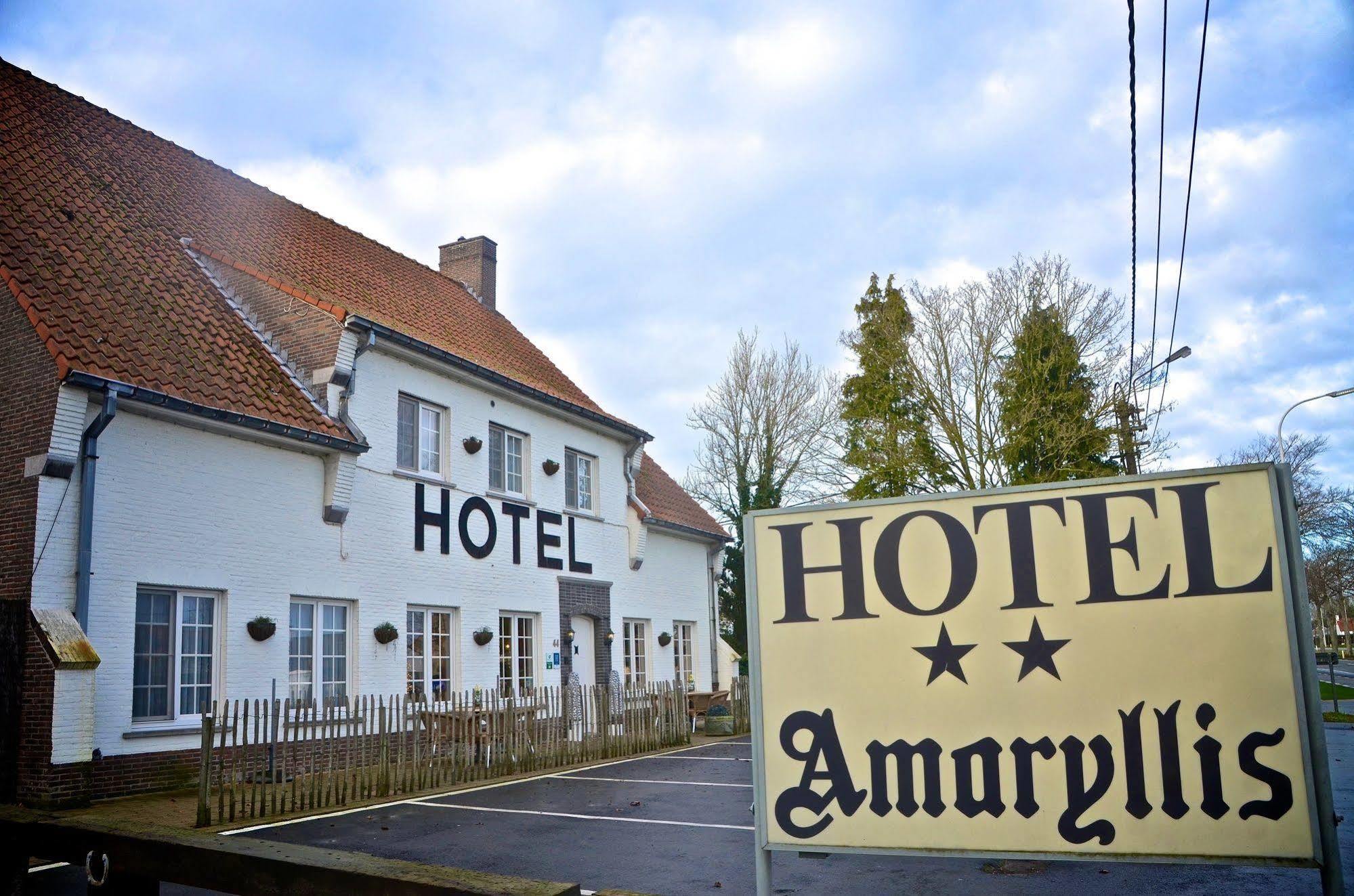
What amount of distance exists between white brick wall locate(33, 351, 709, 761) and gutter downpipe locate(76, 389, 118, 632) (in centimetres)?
10

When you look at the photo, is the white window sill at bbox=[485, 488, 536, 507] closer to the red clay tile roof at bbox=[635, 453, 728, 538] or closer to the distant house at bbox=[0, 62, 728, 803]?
the distant house at bbox=[0, 62, 728, 803]

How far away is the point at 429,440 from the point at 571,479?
4288mm

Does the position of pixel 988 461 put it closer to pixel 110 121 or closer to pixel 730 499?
pixel 730 499

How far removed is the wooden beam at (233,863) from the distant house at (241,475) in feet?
24.2

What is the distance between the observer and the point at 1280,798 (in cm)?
304

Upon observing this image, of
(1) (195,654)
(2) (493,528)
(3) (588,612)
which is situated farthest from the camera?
(3) (588,612)

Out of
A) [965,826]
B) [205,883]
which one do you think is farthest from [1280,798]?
[205,883]

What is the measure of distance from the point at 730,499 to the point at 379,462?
69.4 ft

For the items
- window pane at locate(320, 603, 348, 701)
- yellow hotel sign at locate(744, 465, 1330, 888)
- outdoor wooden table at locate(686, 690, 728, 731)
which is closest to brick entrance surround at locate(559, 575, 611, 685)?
outdoor wooden table at locate(686, 690, 728, 731)

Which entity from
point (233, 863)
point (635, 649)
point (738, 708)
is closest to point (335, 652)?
point (635, 649)

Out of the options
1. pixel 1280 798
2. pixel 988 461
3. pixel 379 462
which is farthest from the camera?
pixel 988 461

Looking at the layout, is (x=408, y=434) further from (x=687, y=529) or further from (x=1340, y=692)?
(x=1340, y=692)

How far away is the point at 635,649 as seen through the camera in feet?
73.3

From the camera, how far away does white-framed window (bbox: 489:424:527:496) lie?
1859 cm
